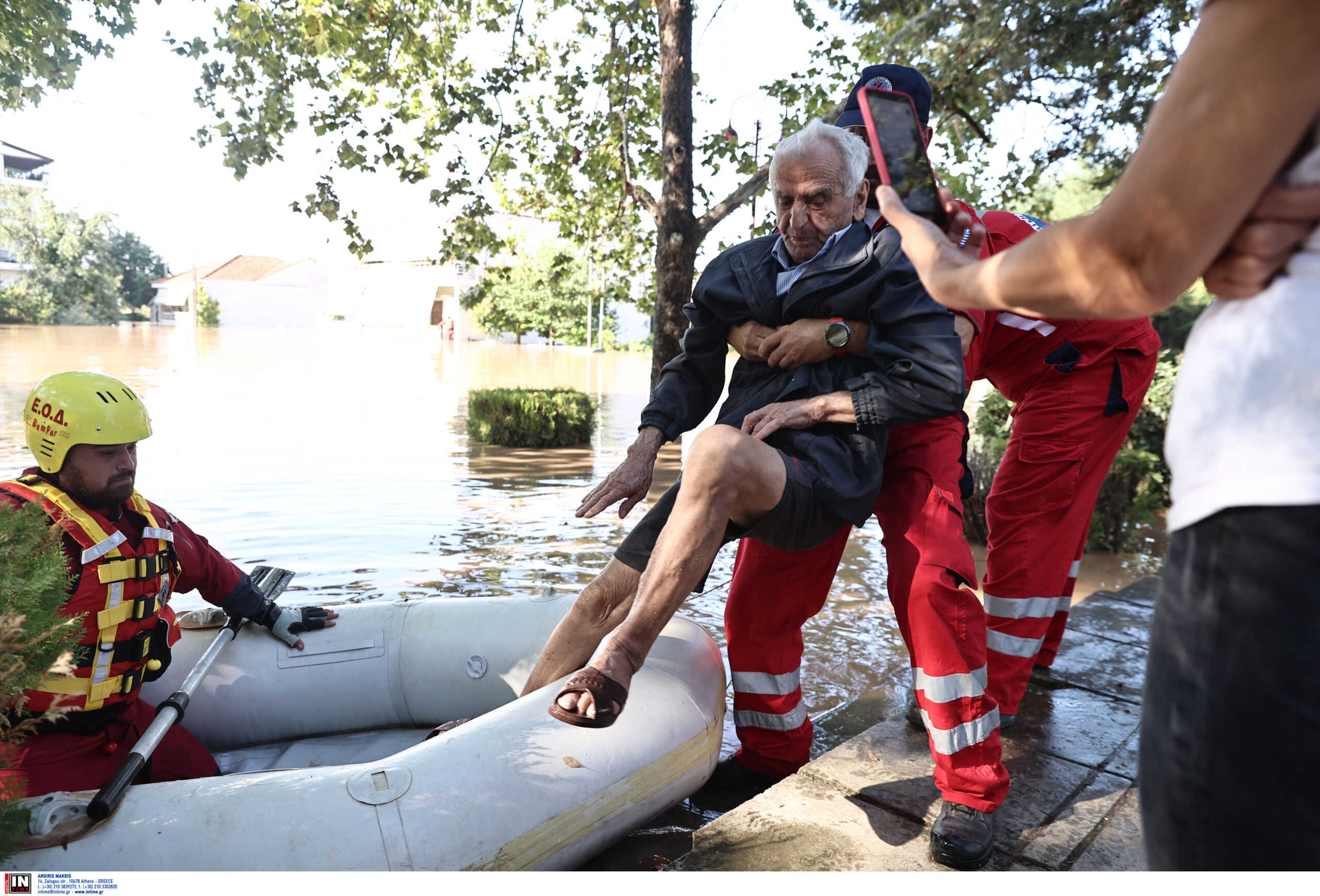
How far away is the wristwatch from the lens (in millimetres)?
2809

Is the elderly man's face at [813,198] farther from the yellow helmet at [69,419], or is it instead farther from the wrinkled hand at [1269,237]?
the yellow helmet at [69,419]

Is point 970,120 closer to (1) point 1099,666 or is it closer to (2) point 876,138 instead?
(1) point 1099,666

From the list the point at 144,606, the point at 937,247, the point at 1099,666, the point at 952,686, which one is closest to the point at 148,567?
the point at 144,606

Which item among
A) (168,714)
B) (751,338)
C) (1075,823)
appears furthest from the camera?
(751,338)

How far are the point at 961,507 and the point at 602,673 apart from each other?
48.0 inches

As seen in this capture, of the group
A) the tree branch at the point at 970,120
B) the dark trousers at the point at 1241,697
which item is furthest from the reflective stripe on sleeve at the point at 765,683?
the tree branch at the point at 970,120

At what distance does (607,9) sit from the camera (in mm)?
9133

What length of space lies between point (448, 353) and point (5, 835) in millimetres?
35704

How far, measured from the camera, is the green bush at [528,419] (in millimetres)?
12820

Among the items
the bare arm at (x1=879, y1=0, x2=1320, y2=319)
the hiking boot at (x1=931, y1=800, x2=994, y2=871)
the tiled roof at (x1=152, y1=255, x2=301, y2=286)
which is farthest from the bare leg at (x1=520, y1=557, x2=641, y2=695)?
the tiled roof at (x1=152, y1=255, x2=301, y2=286)

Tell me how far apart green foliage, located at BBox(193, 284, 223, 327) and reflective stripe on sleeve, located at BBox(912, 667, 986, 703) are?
64670 millimetres

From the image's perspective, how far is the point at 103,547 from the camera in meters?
2.63

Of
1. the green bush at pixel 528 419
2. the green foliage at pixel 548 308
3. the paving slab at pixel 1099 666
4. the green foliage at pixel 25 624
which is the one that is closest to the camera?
the green foliage at pixel 25 624

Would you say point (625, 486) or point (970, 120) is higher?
point (970, 120)
